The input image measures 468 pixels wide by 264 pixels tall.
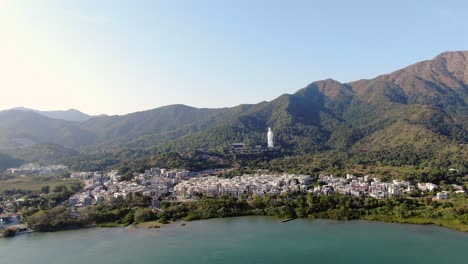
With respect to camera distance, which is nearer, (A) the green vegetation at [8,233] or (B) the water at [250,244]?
(B) the water at [250,244]

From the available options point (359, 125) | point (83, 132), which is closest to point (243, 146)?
point (359, 125)

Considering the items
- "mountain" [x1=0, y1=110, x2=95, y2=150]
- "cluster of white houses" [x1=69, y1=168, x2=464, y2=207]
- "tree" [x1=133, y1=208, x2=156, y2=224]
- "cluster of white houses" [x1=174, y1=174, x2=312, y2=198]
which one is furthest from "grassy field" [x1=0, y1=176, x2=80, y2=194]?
"mountain" [x1=0, y1=110, x2=95, y2=150]

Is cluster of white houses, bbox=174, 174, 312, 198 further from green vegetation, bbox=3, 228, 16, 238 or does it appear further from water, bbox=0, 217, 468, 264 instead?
green vegetation, bbox=3, 228, 16, 238

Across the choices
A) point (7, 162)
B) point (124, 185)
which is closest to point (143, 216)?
point (124, 185)

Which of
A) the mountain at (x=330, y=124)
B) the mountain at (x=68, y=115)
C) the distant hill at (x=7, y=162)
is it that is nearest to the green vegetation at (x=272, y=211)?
the mountain at (x=330, y=124)

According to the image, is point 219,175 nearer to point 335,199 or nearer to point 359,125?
point 335,199

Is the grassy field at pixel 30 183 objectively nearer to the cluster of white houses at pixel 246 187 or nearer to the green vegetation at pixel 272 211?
the cluster of white houses at pixel 246 187
